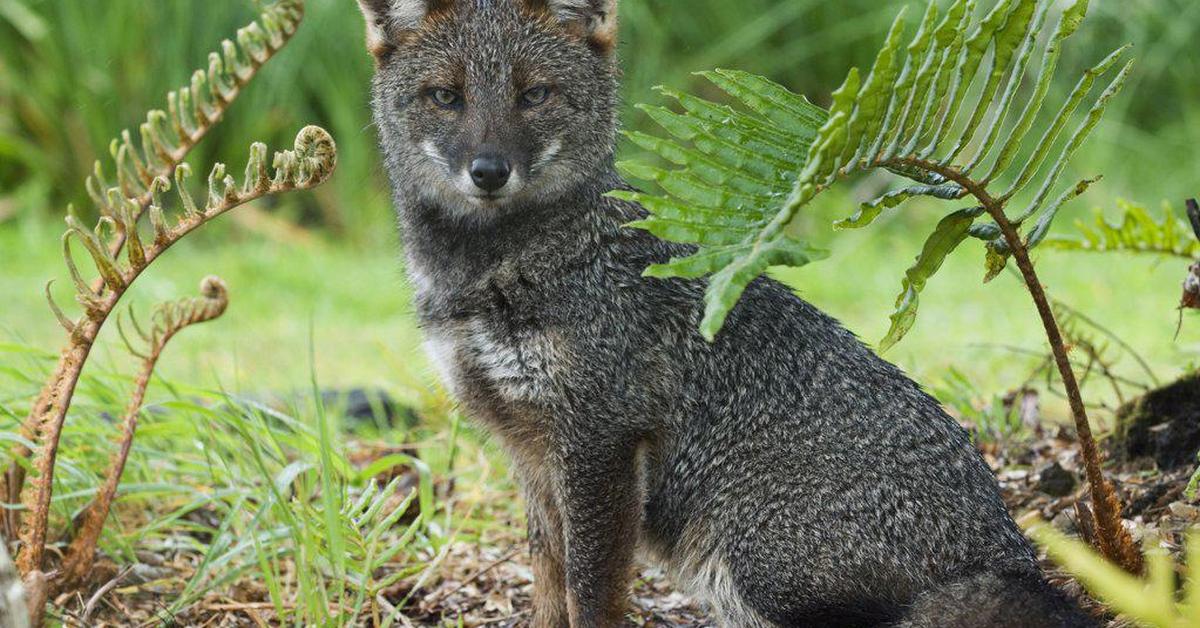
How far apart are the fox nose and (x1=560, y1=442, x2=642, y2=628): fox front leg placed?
795 mm

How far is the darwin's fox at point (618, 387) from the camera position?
3.51m

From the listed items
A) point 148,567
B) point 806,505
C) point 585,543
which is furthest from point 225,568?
point 806,505

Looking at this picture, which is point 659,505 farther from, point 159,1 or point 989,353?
point 159,1

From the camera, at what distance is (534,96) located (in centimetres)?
413

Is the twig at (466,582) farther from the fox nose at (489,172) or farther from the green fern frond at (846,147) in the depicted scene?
the green fern frond at (846,147)

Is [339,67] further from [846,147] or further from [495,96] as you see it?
[846,147]

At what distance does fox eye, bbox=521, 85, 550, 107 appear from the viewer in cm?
412

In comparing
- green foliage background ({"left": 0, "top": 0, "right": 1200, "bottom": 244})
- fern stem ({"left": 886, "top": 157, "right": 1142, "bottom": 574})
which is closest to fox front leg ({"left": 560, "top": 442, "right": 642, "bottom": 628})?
fern stem ({"left": 886, "top": 157, "right": 1142, "bottom": 574})

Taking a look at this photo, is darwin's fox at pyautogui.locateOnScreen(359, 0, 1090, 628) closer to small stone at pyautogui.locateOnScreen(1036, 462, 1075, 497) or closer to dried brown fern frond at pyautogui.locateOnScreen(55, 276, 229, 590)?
dried brown fern frond at pyautogui.locateOnScreen(55, 276, 229, 590)

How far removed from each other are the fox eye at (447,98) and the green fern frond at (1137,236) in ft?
6.13

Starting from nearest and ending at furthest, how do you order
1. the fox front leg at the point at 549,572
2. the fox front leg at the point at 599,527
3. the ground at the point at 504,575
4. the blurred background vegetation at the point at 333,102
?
the fox front leg at the point at 599,527 < the ground at the point at 504,575 < the fox front leg at the point at 549,572 < the blurred background vegetation at the point at 333,102

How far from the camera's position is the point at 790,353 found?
387 centimetres

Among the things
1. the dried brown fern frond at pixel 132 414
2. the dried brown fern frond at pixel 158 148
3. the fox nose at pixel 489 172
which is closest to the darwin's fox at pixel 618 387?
the fox nose at pixel 489 172

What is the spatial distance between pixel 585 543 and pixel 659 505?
10.3 inches
